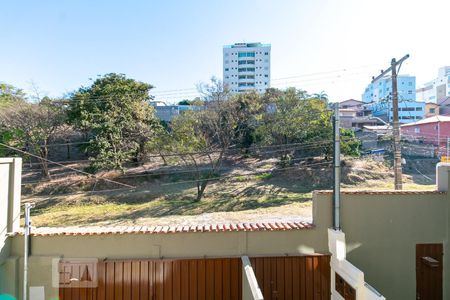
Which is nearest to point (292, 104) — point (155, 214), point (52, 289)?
point (155, 214)

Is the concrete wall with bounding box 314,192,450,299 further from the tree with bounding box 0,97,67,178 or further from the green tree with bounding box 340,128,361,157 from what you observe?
the tree with bounding box 0,97,67,178

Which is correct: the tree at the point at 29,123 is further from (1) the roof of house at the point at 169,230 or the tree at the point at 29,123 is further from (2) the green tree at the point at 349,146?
(2) the green tree at the point at 349,146

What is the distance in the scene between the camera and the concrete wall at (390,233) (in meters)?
6.91

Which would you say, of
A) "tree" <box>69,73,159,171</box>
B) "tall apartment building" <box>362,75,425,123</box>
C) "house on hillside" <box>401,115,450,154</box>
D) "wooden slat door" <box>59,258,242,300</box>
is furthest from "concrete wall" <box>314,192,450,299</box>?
"tall apartment building" <box>362,75,425,123</box>

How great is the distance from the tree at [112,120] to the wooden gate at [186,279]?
1706 centimetres

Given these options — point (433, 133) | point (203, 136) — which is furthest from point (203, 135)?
point (433, 133)

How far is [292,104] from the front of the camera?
24.8 m

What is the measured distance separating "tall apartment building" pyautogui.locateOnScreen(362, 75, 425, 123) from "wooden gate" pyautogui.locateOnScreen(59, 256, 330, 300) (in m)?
37.3

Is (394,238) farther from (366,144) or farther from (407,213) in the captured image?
(366,144)

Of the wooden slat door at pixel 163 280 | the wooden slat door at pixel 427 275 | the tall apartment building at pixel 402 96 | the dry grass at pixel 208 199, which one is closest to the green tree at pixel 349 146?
the dry grass at pixel 208 199

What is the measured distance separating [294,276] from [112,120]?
20798mm

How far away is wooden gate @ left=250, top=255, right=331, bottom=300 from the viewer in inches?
259

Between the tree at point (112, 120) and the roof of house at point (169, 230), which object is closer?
the roof of house at point (169, 230)

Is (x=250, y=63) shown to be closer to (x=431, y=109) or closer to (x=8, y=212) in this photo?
(x=431, y=109)
